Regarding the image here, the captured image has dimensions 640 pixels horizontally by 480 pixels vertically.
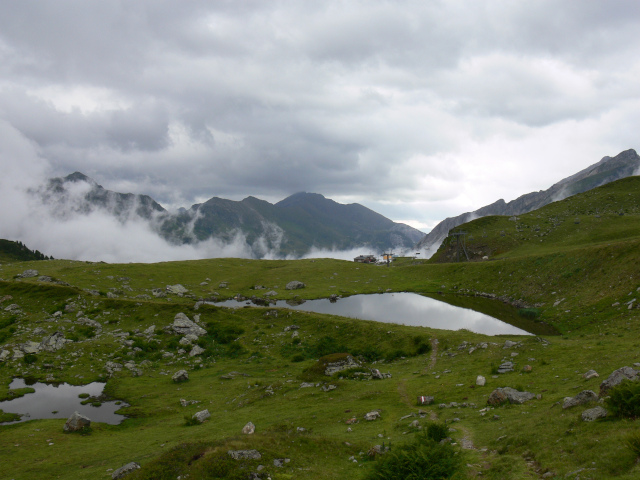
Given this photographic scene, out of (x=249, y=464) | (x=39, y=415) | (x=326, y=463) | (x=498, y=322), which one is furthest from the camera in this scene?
(x=498, y=322)

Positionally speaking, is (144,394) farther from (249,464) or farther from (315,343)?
(249,464)

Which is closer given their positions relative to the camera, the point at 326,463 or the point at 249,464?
the point at 249,464

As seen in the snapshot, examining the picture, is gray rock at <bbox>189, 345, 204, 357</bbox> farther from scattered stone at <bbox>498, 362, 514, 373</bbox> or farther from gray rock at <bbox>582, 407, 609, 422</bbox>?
gray rock at <bbox>582, 407, 609, 422</bbox>

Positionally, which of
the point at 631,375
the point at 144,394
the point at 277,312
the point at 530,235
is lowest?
the point at 144,394

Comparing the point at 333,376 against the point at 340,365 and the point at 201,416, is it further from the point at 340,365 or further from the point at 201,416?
the point at 201,416

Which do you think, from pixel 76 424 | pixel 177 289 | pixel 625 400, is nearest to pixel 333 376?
pixel 76 424

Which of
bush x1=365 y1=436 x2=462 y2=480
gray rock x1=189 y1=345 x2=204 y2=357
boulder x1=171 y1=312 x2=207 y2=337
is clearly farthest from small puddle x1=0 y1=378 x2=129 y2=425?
bush x1=365 y1=436 x2=462 y2=480

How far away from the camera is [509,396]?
2084cm

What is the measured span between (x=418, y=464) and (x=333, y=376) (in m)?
21.2

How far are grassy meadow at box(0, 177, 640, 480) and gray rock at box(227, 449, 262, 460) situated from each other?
292mm

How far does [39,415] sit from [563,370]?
44.8m

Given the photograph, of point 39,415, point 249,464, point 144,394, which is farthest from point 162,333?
point 249,464

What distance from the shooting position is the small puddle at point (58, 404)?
33688 millimetres

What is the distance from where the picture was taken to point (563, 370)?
24.4m
